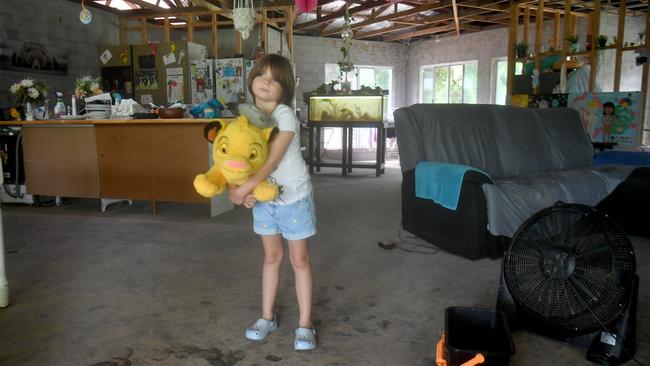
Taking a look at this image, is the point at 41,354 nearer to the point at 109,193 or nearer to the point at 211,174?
the point at 211,174

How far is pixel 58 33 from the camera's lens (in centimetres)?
635

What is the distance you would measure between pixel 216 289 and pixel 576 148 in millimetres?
3351

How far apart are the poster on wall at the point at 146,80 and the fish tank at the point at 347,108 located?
2.38 m

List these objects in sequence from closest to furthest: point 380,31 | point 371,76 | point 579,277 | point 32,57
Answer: point 579,277, point 32,57, point 380,31, point 371,76

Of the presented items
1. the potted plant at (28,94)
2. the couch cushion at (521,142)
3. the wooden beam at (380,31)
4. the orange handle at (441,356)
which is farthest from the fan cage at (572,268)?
the wooden beam at (380,31)

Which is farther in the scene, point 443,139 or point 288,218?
point 443,139

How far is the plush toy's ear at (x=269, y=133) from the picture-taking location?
1.65m

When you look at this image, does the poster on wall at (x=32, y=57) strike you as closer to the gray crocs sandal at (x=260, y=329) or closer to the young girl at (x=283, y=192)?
the young girl at (x=283, y=192)

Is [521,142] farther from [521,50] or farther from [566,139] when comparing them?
[521,50]

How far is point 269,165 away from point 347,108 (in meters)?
5.46

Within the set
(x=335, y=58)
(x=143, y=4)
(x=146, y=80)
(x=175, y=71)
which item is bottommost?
(x=146, y=80)

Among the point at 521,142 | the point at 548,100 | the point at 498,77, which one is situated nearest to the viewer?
the point at 521,142

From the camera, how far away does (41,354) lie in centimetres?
175

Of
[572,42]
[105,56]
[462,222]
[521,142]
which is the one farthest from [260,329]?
[105,56]
